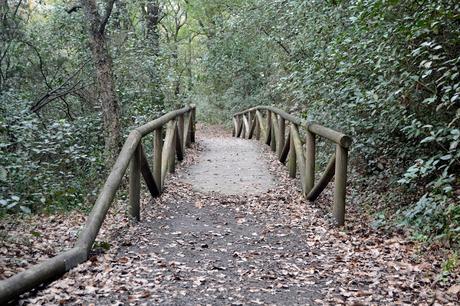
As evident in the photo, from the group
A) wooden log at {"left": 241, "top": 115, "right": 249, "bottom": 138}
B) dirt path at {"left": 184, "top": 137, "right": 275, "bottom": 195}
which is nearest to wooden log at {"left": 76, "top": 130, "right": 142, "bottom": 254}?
dirt path at {"left": 184, "top": 137, "right": 275, "bottom": 195}

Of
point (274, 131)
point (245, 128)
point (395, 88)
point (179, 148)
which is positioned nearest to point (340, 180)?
point (395, 88)

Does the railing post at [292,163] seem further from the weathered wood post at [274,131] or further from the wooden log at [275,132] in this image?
the weathered wood post at [274,131]

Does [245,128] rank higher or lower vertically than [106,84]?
lower

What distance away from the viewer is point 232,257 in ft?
16.6

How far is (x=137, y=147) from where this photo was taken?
588cm

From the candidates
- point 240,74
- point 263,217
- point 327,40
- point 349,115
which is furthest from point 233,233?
point 240,74

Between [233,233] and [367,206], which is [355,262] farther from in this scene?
[367,206]

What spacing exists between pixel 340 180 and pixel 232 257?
5.68 feet

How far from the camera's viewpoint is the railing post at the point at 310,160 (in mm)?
7094

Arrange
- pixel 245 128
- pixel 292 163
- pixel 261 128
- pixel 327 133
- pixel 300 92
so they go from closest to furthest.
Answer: pixel 327 133
pixel 292 163
pixel 300 92
pixel 261 128
pixel 245 128

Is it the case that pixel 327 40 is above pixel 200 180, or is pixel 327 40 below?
above

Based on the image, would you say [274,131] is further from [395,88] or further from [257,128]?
[395,88]

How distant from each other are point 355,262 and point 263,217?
209cm

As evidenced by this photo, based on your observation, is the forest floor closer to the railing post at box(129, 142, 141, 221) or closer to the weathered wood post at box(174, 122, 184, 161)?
the railing post at box(129, 142, 141, 221)
